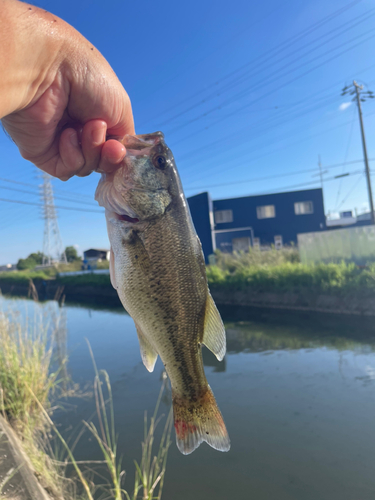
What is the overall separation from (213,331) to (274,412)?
607cm

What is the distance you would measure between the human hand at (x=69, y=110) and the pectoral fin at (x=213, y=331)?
2.60ft

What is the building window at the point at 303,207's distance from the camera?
32.1 metres

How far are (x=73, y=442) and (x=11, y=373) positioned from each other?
1.95 meters

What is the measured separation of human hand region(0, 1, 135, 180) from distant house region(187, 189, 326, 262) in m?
29.6

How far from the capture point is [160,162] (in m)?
1.54

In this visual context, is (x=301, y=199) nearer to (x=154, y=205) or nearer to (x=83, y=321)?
(x=83, y=321)

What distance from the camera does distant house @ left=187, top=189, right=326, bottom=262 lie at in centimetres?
3161

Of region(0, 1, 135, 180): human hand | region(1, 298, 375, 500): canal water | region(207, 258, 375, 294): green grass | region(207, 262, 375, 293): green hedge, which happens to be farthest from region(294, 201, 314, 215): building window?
region(0, 1, 135, 180): human hand

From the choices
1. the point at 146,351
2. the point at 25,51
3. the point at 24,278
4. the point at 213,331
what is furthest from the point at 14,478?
the point at 24,278

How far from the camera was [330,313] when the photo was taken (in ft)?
42.1

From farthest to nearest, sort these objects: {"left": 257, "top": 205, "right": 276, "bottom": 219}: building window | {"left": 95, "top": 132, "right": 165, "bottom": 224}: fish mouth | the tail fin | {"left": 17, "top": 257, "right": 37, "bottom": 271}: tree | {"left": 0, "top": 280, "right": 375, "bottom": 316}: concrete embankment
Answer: {"left": 17, "top": 257, "right": 37, "bottom": 271}: tree, {"left": 257, "top": 205, "right": 276, "bottom": 219}: building window, {"left": 0, "top": 280, "right": 375, "bottom": 316}: concrete embankment, {"left": 95, "top": 132, "right": 165, "bottom": 224}: fish mouth, the tail fin

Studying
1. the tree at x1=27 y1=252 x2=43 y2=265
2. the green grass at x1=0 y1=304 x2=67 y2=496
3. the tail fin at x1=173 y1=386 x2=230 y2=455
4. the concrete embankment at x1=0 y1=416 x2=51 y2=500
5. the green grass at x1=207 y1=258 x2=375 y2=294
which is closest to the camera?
the tail fin at x1=173 y1=386 x2=230 y2=455

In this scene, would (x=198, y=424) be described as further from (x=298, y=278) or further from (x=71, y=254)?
(x=71, y=254)

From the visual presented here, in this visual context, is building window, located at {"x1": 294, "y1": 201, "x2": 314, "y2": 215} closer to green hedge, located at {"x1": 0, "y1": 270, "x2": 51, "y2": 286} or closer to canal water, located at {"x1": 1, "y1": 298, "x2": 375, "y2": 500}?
canal water, located at {"x1": 1, "y1": 298, "x2": 375, "y2": 500}
